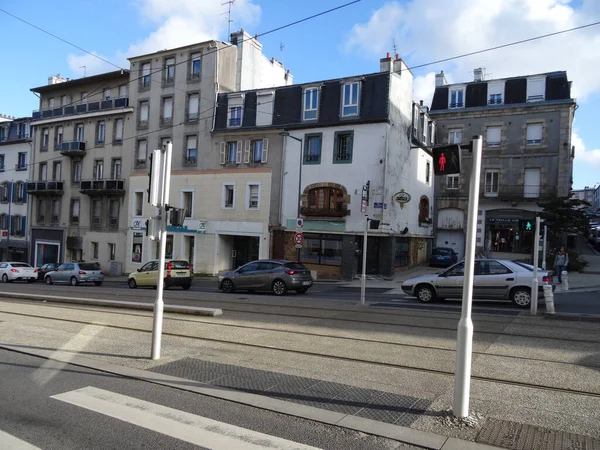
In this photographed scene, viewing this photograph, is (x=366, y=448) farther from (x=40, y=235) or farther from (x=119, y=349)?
(x=40, y=235)

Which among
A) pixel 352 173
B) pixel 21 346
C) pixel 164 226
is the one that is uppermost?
pixel 352 173

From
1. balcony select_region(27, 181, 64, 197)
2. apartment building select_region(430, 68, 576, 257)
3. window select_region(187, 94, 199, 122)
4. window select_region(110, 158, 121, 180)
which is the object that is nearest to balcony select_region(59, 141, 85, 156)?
balcony select_region(27, 181, 64, 197)

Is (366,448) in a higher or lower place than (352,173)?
lower

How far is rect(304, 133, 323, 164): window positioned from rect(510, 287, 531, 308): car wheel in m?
16.5

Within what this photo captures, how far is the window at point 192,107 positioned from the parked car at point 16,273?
15150 millimetres

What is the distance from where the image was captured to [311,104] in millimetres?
29188

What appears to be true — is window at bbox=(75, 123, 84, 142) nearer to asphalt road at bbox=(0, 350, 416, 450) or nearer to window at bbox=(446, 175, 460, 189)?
window at bbox=(446, 175, 460, 189)

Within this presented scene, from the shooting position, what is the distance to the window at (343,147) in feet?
90.8

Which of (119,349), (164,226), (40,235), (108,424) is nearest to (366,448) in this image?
(108,424)

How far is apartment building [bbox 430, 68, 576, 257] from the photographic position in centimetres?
3328

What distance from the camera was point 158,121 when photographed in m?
Result: 34.9

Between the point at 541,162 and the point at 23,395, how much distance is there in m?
35.3

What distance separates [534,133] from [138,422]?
35.5m

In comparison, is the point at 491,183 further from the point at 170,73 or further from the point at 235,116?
the point at 170,73
